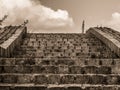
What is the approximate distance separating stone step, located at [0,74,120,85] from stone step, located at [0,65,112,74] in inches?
17.9

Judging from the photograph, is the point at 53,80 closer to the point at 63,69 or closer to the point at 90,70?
the point at 63,69

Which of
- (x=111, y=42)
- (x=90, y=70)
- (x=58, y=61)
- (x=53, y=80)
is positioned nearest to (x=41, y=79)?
(x=53, y=80)

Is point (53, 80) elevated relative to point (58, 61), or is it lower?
lower

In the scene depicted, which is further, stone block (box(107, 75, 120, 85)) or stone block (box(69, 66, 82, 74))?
stone block (box(69, 66, 82, 74))

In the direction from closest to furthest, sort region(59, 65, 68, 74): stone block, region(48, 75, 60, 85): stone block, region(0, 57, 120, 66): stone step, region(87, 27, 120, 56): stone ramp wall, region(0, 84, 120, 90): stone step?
1. region(0, 84, 120, 90): stone step
2. region(48, 75, 60, 85): stone block
3. region(59, 65, 68, 74): stone block
4. region(0, 57, 120, 66): stone step
5. region(87, 27, 120, 56): stone ramp wall

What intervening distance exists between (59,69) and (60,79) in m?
0.54

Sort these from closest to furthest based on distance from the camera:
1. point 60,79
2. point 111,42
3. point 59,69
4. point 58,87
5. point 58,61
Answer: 1. point 58,87
2. point 60,79
3. point 59,69
4. point 58,61
5. point 111,42

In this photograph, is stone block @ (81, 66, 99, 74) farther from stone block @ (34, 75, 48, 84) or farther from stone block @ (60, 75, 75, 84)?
stone block @ (34, 75, 48, 84)

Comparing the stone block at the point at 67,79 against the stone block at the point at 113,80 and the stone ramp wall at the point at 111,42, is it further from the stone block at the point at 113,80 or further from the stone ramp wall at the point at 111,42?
the stone ramp wall at the point at 111,42

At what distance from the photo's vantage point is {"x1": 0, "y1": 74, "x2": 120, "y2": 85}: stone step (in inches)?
274

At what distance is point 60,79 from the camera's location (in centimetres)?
695

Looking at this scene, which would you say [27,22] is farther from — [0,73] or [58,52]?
[0,73]

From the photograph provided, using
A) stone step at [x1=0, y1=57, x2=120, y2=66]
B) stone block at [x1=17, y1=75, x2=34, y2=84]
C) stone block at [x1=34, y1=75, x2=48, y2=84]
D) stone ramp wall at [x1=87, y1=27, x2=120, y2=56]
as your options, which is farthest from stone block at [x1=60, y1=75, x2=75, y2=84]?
stone ramp wall at [x1=87, y1=27, x2=120, y2=56]

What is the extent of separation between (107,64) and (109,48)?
11.1ft
